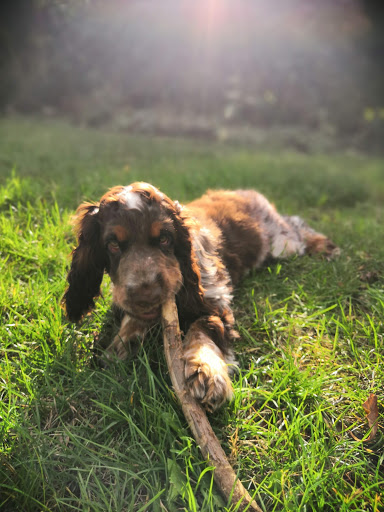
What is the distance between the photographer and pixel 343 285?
3.16m

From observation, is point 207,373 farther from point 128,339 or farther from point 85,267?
point 85,267

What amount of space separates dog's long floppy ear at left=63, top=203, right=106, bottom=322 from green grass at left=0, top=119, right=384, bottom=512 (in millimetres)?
124

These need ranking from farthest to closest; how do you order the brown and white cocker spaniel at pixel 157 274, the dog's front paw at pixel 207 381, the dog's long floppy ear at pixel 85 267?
the dog's long floppy ear at pixel 85 267, the brown and white cocker spaniel at pixel 157 274, the dog's front paw at pixel 207 381

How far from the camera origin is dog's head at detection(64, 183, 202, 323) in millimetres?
2125

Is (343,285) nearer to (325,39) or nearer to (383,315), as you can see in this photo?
(383,315)

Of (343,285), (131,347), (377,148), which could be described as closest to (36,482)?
(131,347)

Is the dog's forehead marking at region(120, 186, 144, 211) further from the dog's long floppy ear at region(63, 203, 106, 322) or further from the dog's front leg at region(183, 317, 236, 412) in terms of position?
the dog's front leg at region(183, 317, 236, 412)

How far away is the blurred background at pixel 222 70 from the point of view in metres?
14.1

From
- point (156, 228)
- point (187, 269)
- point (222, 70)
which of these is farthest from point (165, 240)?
point (222, 70)

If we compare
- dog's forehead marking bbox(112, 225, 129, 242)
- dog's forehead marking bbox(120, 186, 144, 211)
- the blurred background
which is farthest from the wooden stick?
the blurred background

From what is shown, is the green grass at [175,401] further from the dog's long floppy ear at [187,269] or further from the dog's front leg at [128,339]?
the dog's long floppy ear at [187,269]

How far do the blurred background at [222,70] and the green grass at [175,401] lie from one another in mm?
10935

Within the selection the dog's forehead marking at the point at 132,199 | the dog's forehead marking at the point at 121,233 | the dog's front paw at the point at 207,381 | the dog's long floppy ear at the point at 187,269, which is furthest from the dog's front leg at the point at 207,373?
the dog's forehead marking at the point at 132,199

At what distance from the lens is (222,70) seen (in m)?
15.5
